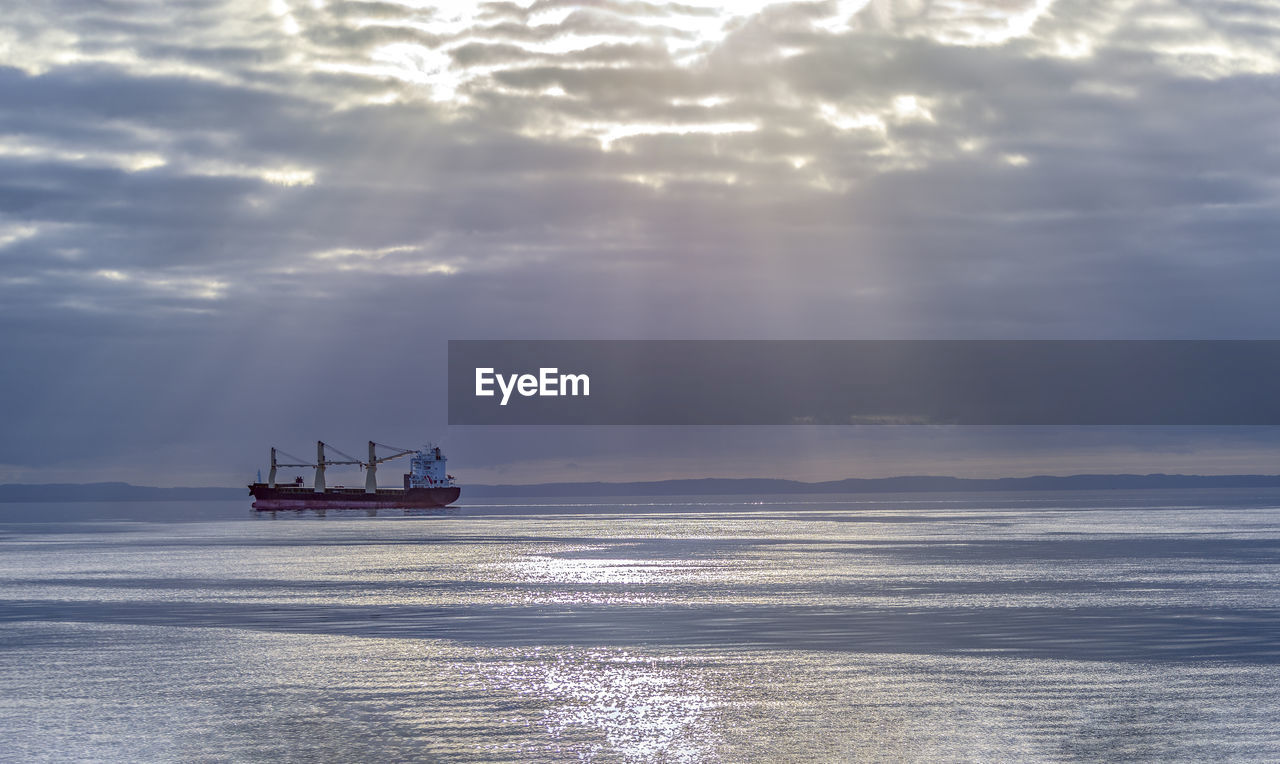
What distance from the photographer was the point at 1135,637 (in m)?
36.6

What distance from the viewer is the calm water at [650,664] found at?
22.8 meters

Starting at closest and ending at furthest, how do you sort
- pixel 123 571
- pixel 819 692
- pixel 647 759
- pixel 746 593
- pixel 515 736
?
pixel 647 759 < pixel 515 736 < pixel 819 692 < pixel 746 593 < pixel 123 571

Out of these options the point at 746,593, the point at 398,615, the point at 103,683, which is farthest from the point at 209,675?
the point at 746,593

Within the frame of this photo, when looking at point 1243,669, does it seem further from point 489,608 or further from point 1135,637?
point 489,608

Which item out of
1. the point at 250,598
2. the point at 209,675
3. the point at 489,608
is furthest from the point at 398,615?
the point at 209,675

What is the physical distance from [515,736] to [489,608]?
24.8 m

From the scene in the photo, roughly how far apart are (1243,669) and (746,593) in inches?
974

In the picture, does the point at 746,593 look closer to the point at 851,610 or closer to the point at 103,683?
the point at 851,610

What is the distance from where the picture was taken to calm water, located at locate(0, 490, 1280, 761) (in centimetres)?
2275

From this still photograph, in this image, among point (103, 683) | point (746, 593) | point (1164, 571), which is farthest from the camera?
point (1164, 571)

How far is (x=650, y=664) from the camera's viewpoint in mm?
31812

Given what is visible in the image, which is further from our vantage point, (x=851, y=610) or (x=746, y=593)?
(x=746, y=593)

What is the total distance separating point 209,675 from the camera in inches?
1218

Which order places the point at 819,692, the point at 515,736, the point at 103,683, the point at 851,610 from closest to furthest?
the point at 515,736 → the point at 819,692 → the point at 103,683 → the point at 851,610
